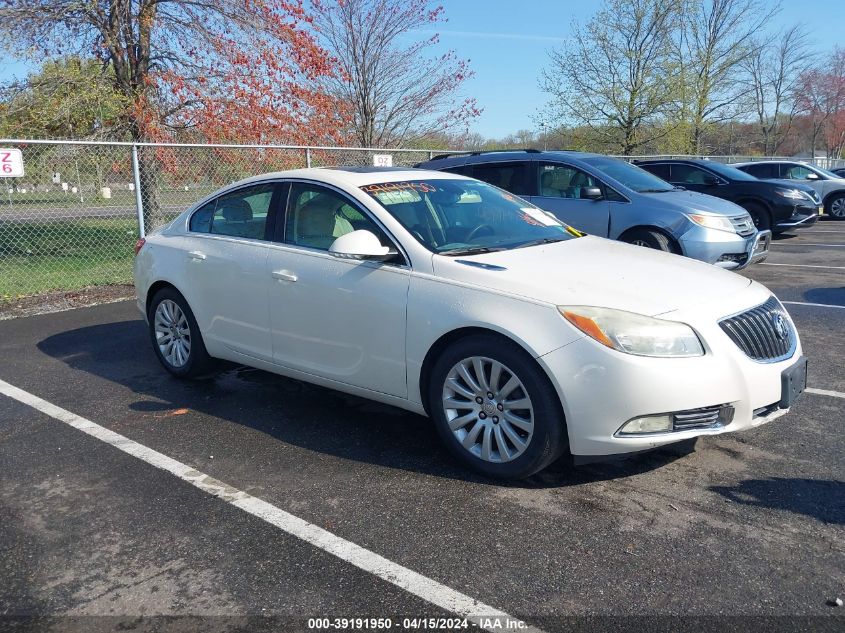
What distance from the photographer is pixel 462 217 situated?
463 cm

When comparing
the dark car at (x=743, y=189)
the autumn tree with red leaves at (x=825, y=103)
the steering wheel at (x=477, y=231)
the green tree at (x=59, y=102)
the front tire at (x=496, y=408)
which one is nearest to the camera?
the front tire at (x=496, y=408)

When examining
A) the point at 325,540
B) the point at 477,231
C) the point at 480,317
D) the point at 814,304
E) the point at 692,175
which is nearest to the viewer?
the point at 325,540

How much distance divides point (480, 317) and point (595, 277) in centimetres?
69

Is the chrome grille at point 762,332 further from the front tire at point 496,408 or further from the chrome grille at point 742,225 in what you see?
the chrome grille at point 742,225

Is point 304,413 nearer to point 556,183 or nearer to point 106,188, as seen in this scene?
point 556,183

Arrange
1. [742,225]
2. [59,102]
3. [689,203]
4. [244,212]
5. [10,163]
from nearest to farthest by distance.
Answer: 1. [244,212]
2. [10,163]
3. [689,203]
4. [742,225]
5. [59,102]

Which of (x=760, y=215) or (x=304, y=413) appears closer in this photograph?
(x=304, y=413)

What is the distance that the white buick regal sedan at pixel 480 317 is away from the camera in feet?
11.3

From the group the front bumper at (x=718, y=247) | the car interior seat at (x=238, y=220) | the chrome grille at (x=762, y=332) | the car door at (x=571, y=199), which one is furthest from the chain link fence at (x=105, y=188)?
the chrome grille at (x=762, y=332)

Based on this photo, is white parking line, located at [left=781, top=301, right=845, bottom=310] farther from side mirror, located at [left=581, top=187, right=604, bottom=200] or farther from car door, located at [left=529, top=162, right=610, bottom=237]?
side mirror, located at [left=581, top=187, right=604, bottom=200]

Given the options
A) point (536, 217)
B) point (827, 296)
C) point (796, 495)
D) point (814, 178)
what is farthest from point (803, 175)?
point (796, 495)

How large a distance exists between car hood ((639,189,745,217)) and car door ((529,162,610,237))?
0.58 meters

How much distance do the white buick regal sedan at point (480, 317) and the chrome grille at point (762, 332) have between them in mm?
12

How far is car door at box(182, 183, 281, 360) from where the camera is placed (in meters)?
4.87
